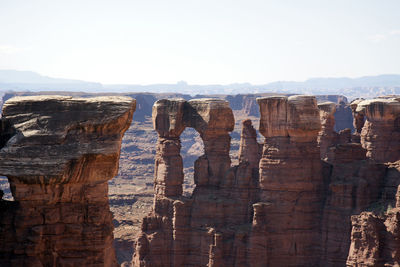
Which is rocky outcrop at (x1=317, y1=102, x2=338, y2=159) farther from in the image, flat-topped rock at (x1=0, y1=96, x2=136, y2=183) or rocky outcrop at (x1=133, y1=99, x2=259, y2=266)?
flat-topped rock at (x1=0, y1=96, x2=136, y2=183)

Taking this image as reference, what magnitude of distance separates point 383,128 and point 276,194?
9983mm

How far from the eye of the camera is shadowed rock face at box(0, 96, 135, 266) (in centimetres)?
2366

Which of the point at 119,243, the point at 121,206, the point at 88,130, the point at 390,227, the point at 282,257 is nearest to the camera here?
the point at 88,130

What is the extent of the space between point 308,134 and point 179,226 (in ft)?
31.2

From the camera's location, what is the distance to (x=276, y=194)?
4250 cm

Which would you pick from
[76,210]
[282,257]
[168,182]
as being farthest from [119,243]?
[76,210]

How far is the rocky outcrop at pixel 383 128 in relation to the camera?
47.6 metres

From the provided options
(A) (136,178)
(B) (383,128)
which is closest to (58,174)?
(B) (383,128)

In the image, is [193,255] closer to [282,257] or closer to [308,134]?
[282,257]

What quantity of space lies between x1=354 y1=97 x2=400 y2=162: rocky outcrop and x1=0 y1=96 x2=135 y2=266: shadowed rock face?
26.3 meters

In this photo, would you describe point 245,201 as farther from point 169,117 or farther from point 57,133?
point 57,133

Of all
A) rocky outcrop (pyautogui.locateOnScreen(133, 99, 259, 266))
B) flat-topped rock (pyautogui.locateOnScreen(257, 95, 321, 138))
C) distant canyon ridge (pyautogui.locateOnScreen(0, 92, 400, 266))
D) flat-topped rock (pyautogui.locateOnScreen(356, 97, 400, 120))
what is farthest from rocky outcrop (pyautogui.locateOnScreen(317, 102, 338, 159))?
flat-topped rock (pyautogui.locateOnScreen(257, 95, 321, 138))

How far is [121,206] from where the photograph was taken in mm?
89188

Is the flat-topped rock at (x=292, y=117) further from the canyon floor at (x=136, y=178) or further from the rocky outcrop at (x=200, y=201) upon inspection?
the canyon floor at (x=136, y=178)
